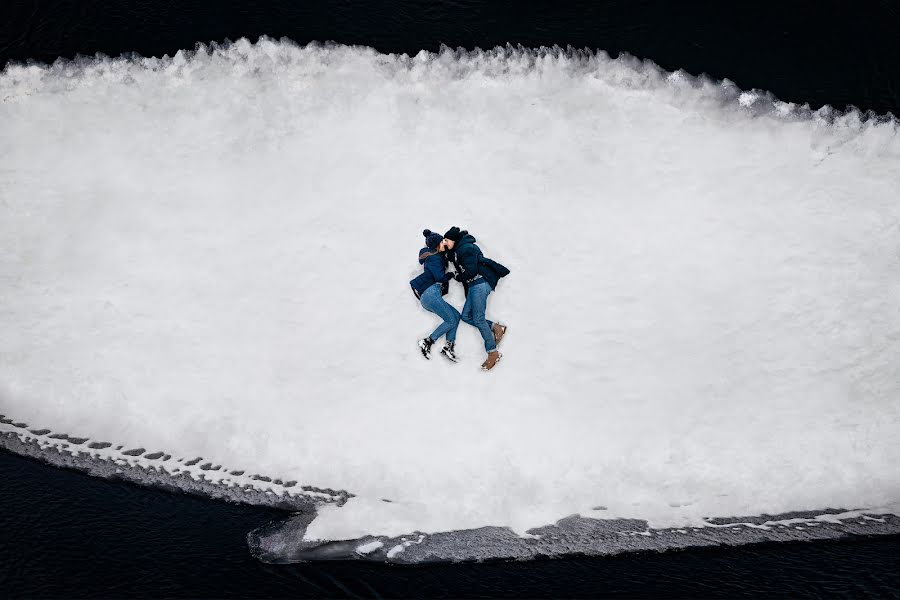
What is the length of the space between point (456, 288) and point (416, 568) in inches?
116

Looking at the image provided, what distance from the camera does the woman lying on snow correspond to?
694cm

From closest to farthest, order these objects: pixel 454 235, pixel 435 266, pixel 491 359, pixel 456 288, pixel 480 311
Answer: pixel 454 235
pixel 435 266
pixel 480 311
pixel 491 359
pixel 456 288

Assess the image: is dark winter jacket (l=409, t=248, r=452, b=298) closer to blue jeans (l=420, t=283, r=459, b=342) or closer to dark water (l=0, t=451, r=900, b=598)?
blue jeans (l=420, t=283, r=459, b=342)

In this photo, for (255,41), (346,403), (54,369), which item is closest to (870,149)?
(346,403)

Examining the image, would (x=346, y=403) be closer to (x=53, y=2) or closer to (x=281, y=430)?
(x=281, y=430)

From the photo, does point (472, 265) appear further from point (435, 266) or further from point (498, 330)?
point (498, 330)

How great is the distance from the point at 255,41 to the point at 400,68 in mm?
1797

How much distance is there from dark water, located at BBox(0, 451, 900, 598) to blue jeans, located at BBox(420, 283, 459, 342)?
2.42 metres

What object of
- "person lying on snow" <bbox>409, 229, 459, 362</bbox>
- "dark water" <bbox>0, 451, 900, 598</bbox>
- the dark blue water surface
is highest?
the dark blue water surface

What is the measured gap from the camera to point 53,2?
837 centimetres

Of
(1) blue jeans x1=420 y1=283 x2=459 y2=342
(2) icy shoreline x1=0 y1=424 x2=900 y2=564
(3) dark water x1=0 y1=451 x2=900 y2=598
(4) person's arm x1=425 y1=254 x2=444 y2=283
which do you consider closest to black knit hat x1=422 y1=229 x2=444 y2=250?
(4) person's arm x1=425 y1=254 x2=444 y2=283

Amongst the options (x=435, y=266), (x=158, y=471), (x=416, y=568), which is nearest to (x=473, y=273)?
(x=435, y=266)

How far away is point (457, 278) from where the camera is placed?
23.3 ft

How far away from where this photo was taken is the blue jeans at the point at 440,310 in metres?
7.12
